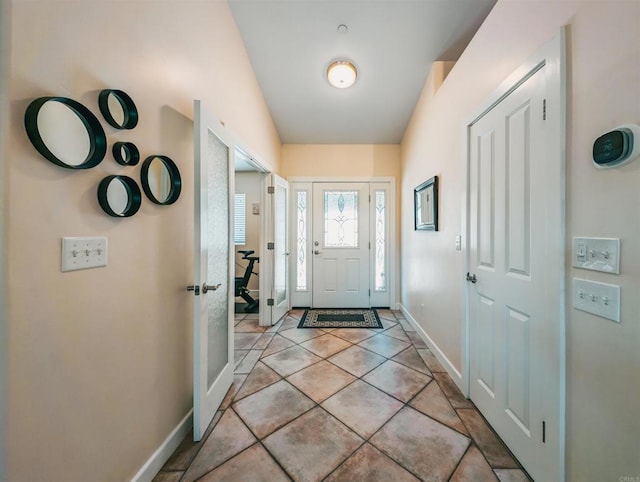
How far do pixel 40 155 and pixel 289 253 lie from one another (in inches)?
117

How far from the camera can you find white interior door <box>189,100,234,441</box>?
1343mm

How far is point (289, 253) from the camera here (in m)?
3.65

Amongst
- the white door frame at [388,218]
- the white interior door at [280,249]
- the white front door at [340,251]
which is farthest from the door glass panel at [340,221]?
the white interior door at [280,249]

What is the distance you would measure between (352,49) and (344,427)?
3163 mm

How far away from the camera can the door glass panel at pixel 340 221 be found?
370 centimetres

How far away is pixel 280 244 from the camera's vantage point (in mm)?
3275

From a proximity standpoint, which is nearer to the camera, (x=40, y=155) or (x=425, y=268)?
(x=40, y=155)

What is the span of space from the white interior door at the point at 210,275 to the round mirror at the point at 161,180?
11 cm

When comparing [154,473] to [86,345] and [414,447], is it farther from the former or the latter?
[414,447]

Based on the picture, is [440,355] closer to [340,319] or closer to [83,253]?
[340,319]

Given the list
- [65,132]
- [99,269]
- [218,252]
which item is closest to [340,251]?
[218,252]

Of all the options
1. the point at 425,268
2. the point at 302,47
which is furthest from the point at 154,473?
the point at 302,47

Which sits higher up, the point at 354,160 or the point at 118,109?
the point at 354,160

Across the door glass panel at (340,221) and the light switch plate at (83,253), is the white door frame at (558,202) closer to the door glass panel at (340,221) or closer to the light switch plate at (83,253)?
the light switch plate at (83,253)
